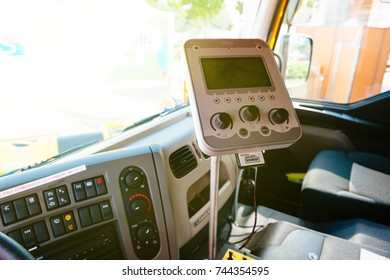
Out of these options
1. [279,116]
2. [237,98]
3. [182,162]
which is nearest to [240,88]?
[237,98]

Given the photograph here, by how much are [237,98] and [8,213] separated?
0.71 m

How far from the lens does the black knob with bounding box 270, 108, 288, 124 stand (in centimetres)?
85

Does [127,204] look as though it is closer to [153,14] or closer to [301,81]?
[153,14]

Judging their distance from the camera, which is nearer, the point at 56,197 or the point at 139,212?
the point at 56,197

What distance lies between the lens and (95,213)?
918mm

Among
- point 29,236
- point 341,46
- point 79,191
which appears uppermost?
point 341,46

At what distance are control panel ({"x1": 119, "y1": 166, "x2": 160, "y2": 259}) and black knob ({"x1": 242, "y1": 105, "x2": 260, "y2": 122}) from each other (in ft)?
1.32

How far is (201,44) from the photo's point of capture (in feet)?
2.97

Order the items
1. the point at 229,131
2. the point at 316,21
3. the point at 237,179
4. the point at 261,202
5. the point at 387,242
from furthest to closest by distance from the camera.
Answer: the point at 316,21 < the point at 261,202 < the point at 237,179 < the point at 387,242 < the point at 229,131

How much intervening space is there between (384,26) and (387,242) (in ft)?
6.15

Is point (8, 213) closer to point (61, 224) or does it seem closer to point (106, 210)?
point (61, 224)

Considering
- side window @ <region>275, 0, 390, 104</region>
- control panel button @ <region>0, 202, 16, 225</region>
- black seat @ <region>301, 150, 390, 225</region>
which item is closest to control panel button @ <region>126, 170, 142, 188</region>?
control panel button @ <region>0, 202, 16, 225</region>

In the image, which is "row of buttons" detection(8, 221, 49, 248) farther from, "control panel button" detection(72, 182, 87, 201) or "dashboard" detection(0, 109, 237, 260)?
"control panel button" detection(72, 182, 87, 201)
